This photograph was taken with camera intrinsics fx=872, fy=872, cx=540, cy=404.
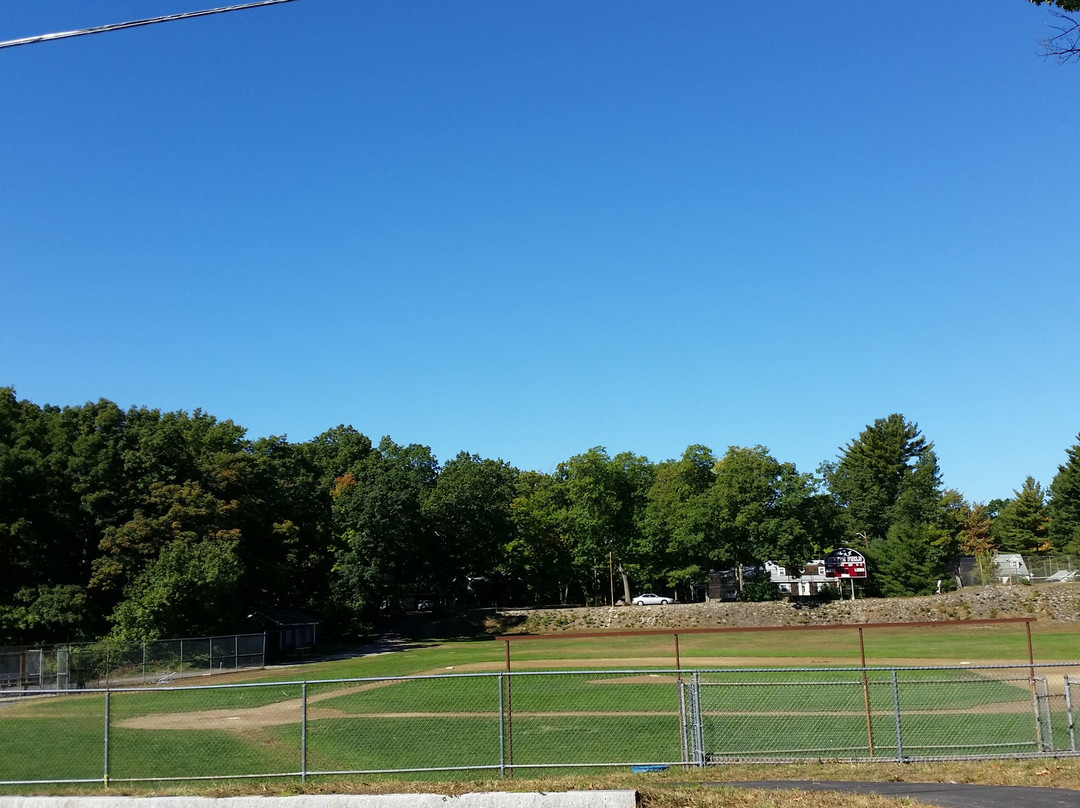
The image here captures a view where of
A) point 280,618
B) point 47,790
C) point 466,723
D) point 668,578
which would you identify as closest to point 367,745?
point 466,723

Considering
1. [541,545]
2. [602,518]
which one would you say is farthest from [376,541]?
[541,545]

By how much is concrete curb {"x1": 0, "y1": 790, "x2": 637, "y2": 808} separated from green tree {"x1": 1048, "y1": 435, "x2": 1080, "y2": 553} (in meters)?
80.9

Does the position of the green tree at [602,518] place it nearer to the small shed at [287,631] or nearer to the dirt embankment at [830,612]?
the dirt embankment at [830,612]

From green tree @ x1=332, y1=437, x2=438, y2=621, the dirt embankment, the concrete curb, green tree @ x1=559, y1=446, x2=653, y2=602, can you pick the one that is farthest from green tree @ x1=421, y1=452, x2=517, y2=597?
the concrete curb

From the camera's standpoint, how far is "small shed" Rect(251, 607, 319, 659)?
52.9 m

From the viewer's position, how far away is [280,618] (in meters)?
54.7

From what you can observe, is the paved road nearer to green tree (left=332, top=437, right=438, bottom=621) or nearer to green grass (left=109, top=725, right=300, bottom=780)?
green grass (left=109, top=725, right=300, bottom=780)

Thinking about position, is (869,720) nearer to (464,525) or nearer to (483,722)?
(483,722)

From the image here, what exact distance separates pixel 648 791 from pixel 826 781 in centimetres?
318

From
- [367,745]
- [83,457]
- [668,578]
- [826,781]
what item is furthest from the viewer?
[668,578]

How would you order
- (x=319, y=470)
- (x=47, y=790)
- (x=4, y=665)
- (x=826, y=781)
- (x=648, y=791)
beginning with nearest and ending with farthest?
1. (x=648, y=791)
2. (x=826, y=781)
3. (x=47, y=790)
4. (x=4, y=665)
5. (x=319, y=470)

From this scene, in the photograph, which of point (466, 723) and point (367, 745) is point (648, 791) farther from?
point (466, 723)

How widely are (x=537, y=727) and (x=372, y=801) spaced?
11.6m

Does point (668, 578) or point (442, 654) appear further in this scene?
point (668, 578)
